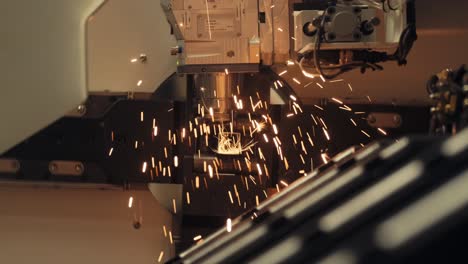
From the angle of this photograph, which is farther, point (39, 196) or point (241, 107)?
point (39, 196)

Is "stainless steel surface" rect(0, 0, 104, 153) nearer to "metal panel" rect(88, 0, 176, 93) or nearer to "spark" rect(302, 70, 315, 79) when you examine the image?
"metal panel" rect(88, 0, 176, 93)

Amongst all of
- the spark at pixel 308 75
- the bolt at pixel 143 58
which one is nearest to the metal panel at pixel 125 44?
Result: the bolt at pixel 143 58

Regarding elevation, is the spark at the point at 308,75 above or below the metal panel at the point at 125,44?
below

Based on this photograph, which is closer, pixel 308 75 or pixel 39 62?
pixel 308 75

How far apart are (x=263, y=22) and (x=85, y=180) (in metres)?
0.87

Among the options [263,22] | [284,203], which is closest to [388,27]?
[263,22]

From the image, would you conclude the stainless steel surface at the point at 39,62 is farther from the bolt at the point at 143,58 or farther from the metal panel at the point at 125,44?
the bolt at the point at 143,58

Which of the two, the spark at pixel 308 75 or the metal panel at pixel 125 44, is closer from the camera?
the spark at pixel 308 75

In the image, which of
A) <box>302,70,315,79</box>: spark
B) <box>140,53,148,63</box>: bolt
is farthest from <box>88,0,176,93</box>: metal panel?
<box>302,70,315,79</box>: spark

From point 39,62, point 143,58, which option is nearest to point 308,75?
point 143,58

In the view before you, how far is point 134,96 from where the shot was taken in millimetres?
2209

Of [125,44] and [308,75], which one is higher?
[125,44]

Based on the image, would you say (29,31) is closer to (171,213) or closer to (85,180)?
(85,180)

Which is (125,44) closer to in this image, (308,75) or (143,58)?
(143,58)
